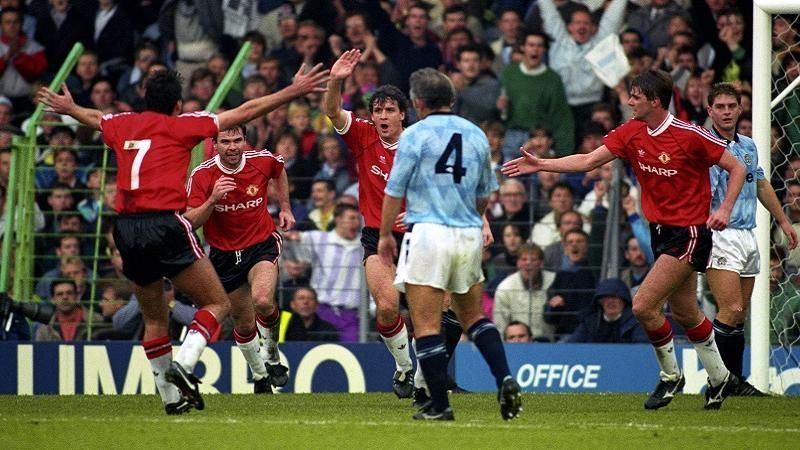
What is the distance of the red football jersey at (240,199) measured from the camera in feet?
40.6

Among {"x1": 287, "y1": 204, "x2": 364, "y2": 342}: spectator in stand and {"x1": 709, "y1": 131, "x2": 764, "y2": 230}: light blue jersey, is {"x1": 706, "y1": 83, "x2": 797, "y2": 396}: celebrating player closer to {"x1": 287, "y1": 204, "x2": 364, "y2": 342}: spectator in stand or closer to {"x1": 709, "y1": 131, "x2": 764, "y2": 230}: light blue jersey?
{"x1": 709, "y1": 131, "x2": 764, "y2": 230}: light blue jersey

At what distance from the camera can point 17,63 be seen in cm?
1952

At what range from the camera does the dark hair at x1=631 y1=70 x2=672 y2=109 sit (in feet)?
35.2

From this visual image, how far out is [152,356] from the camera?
10.3m

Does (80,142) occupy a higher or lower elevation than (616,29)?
lower

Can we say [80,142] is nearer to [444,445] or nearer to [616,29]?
[616,29]

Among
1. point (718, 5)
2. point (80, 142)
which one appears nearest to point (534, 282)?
point (718, 5)

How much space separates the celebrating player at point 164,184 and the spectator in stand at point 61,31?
9.90m

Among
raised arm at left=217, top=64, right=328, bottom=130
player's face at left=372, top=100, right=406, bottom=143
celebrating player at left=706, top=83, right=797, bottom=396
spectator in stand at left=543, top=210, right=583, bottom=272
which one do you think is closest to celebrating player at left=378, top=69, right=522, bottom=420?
raised arm at left=217, top=64, right=328, bottom=130

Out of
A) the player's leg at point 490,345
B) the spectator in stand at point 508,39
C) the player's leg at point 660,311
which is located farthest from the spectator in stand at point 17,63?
the player's leg at point 490,345

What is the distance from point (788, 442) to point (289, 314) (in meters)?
8.05

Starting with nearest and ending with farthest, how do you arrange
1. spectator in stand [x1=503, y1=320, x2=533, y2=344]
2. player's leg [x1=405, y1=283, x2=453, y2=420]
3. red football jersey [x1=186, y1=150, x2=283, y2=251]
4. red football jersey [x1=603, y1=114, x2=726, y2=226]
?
1. player's leg [x1=405, y1=283, x2=453, y2=420]
2. red football jersey [x1=603, y1=114, x2=726, y2=226]
3. red football jersey [x1=186, y1=150, x2=283, y2=251]
4. spectator in stand [x1=503, y1=320, x2=533, y2=344]

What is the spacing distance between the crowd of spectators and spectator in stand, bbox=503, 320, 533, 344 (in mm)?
16

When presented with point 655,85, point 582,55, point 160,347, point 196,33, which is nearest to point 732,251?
point 655,85
